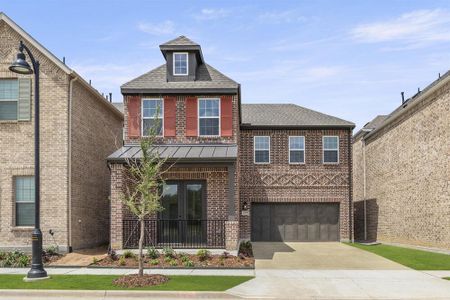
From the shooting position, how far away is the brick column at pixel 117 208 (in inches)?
701

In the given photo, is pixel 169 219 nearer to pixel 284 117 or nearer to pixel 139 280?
pixel 139 280

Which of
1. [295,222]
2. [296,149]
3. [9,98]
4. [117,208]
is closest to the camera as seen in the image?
[117,208]

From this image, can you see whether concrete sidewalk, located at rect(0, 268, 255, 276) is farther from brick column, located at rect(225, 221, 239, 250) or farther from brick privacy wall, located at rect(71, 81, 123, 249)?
brick privacy wall, located at rect(71, 81, 123, 249)

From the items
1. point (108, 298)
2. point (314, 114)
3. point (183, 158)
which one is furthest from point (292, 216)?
point (108, 298)

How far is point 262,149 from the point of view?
26.2m

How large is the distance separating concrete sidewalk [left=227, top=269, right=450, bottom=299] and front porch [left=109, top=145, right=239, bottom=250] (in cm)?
451

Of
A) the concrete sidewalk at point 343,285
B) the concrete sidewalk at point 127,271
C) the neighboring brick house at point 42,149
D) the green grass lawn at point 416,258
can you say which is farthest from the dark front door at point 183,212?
the green grass lawn at point 416,258

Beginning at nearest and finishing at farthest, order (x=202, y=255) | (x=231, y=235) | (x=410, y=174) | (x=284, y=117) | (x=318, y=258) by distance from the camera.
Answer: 1. (x=202, y=255)
2. (x=231, y=235)
3. (x=318, y=258)
4. (x=410, y=174)
5. (x=284, y=117)

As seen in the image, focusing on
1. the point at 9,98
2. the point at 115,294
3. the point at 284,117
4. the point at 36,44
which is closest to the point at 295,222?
the point at 284,117

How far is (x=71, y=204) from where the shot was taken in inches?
725

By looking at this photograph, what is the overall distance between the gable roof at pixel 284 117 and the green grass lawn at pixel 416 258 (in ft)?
25.1

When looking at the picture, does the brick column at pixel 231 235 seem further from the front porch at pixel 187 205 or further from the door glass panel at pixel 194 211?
the door glass panel at pixel 194 211

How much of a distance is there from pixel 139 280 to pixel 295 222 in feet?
49.2

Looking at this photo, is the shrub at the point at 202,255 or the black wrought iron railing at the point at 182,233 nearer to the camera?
the shrub at the point at 202,255
